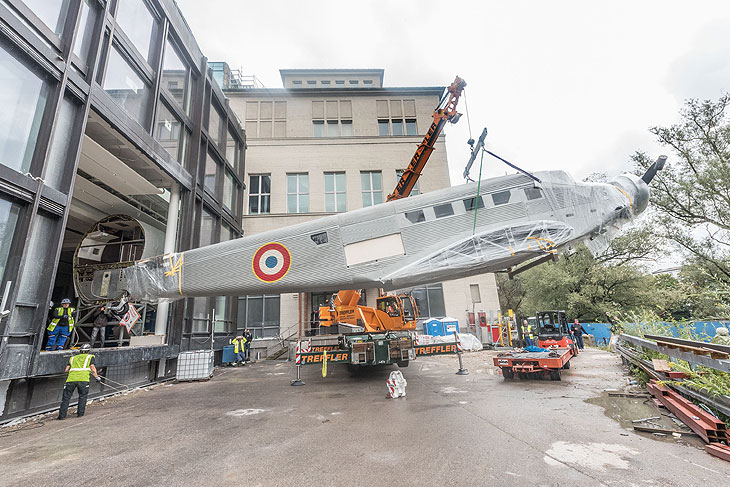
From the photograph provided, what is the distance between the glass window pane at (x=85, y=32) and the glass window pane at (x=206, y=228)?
22.0ft

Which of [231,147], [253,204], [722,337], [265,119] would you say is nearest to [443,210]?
[722,337]

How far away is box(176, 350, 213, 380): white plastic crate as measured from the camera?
11211 millimetres

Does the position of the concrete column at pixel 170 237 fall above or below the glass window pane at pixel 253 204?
below

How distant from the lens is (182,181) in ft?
40.0

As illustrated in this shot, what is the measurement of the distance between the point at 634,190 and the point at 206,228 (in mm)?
15086

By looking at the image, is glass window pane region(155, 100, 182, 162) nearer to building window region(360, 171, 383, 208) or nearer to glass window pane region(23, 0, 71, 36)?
glass window pane region(23, 0, 71, 36)

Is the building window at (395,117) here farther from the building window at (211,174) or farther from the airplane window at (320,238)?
the airplane window at (320,238)

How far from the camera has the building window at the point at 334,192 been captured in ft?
76.9

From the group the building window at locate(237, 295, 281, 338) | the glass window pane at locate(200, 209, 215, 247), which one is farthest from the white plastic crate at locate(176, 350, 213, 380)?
the building window at locate(237, 295, 281, 338)

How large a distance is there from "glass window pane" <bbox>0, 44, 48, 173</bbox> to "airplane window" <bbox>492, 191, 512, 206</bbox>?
967 cm

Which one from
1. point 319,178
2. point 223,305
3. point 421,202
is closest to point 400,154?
point 319,178

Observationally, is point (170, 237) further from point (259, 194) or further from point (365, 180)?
point (365, 180)

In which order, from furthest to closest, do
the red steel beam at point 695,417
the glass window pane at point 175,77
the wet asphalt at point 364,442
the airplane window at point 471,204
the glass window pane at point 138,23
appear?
the glass window pane at point 175,77, the glass window pane at point 138,23, the airplane window at point 471,204, the red steel beam at point 695,417, the wet asphalt at point 364,442

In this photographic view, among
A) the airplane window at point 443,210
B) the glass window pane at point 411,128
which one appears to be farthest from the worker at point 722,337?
the glass window pane at point 411,128
